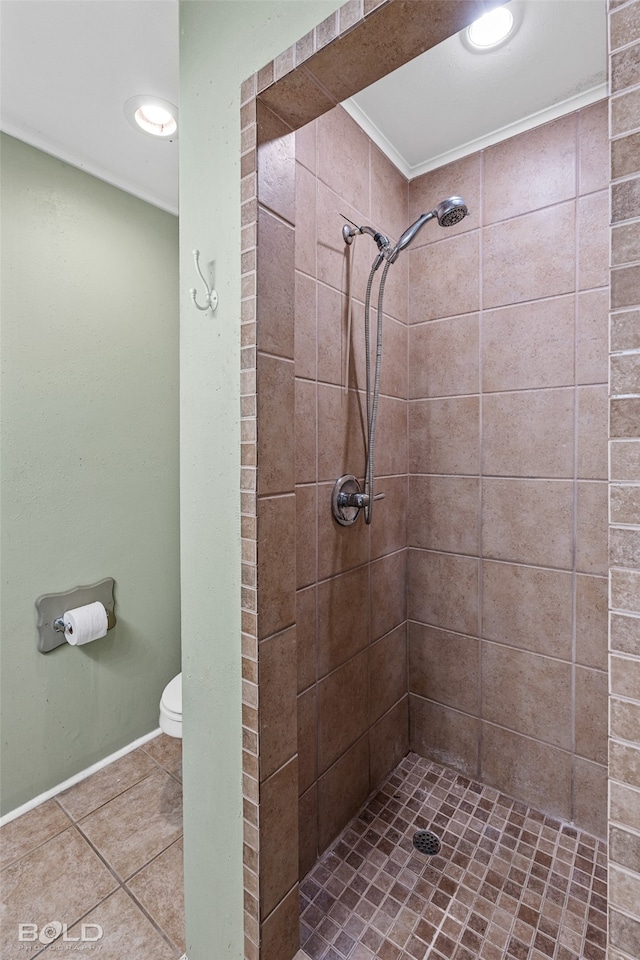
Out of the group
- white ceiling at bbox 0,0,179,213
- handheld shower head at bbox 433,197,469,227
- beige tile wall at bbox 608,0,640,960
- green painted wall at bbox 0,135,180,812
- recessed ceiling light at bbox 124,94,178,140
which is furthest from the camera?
green painted wall at bbox 0,135,180,812

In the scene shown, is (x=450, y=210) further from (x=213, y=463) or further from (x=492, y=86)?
(x=213, y=463)

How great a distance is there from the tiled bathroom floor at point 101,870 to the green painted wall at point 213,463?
0.84 ft

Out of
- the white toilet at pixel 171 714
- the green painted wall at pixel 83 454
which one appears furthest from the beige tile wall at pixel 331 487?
the green painted wall at pixel 83 454

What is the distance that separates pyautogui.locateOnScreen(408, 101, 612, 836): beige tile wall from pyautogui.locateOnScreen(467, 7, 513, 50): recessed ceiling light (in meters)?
0.37

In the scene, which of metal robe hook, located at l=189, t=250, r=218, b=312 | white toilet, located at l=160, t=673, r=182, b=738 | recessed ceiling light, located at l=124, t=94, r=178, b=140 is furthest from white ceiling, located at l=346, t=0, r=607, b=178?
white toilet, located at l=160, t=673, r=182, b=738

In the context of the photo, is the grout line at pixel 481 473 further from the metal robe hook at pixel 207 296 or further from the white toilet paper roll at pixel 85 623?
the white toilet paper roll at pixel 85 623

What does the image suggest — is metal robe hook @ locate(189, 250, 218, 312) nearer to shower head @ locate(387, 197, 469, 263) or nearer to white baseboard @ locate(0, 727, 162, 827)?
shower head @ locate(387, 197, 469, 263)

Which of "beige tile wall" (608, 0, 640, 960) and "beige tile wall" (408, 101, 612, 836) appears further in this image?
"beige tile wall" (408, 101, 612, 836)

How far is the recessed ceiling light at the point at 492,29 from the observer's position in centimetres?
116

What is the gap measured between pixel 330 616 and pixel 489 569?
0.64m

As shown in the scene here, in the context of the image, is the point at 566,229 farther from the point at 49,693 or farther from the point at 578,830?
the point at 49,693

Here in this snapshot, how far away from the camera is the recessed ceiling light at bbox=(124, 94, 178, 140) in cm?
137

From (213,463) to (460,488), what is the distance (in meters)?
1.05

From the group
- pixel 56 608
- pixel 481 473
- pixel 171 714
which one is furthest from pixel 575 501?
pixel 56 608
